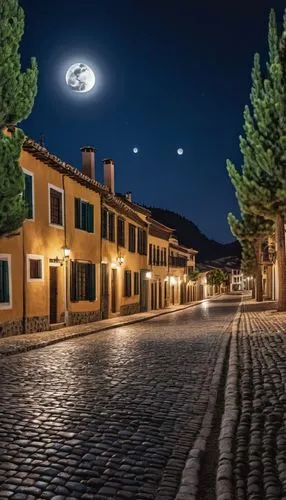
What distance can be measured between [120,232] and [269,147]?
1160 centimetres

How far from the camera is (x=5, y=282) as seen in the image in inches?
648

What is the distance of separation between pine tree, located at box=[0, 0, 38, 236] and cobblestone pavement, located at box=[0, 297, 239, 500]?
15.2 ft

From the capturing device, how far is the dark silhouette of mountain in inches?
5669

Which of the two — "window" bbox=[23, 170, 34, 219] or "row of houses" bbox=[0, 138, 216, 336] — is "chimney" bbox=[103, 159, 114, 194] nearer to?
"row of houses" bbox=[0, 138, 216, 336]

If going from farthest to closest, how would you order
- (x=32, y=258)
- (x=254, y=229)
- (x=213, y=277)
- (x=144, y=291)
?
1. (x=213, y=277)
2. (x=254, y=229)
3. (x=144, y=291)
4. (x=32, y=258)

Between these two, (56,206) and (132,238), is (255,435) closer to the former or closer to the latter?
(56,206)

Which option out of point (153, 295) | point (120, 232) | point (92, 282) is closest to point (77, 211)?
point (92, 282)

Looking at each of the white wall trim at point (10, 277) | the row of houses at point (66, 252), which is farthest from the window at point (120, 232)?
the white wall trim at point (10, 277)

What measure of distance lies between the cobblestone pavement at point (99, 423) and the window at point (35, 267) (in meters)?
6.93

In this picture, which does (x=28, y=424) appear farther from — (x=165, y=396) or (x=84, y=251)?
(x=84, y=251)

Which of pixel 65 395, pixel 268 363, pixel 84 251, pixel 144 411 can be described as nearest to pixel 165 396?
pixel 144 411

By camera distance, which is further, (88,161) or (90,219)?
(88,161)

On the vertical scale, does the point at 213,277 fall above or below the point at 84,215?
below

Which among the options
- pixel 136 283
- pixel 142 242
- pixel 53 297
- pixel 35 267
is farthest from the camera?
pixel 142 242
